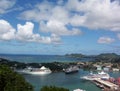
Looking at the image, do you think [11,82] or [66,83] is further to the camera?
[66,83]

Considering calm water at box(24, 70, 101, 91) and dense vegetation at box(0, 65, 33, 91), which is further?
calm water at box(24, 70, 101, 91)

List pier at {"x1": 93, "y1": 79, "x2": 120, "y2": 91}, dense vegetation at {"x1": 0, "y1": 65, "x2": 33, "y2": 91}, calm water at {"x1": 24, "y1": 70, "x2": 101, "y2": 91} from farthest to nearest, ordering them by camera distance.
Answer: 1. pier at {"x1": 93, "y1": 79, "x2": 120, "y2": 91}
2. calm water at {"x1": 24, "y1": 70, "x2": 101, "y2": 91}
3. dense vegetation at {"x1": 0, "y1": 65, "x2": 33, "y2": 91}

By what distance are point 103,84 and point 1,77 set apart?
142 feet

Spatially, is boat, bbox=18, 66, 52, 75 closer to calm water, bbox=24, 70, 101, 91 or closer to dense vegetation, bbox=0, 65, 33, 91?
calm water, bbox=24, 70, 101, 91

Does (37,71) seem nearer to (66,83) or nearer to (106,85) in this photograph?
(66,83)

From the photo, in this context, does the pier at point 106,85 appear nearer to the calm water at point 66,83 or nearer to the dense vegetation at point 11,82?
the calm water at point 66,83

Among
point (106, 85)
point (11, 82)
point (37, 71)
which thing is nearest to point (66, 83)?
point (106, 85)

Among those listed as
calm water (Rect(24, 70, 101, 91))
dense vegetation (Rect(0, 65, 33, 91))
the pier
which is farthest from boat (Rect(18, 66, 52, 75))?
dense vegetation (Rect(0, 65, 33, 91))

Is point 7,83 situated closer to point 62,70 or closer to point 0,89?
point 0,89

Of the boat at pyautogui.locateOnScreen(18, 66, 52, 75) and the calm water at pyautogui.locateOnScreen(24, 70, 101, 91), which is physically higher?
the boat at pyautogui.locateOnScreen(18, 66, 52, 75)

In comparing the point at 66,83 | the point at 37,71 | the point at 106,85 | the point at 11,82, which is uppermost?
the point at 11,82

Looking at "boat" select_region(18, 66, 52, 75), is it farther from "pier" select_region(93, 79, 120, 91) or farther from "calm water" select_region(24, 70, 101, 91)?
"pier" select_region(93, 79, 120, 91)

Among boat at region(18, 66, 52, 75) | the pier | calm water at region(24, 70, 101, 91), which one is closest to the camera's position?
Answer: calm water at region(24, 70, 101, 91)

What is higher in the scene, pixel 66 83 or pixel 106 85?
pixel 66 83
